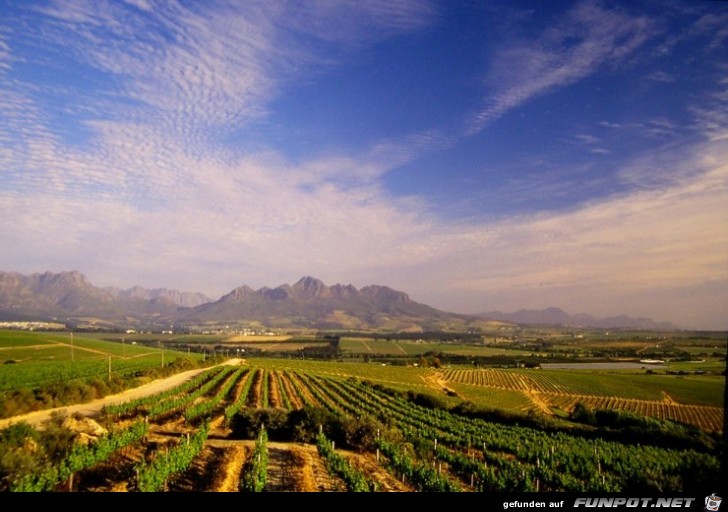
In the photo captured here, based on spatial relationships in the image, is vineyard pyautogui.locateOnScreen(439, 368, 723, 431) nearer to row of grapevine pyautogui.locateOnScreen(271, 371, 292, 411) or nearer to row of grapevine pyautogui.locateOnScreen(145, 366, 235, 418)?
row of grapevine pyautogui.locateOnScreen(271, 371, 292, 411)

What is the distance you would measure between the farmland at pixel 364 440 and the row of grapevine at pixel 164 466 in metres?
0.03

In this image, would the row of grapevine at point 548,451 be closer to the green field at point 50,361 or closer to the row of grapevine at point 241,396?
the row of grapevine at point 241,396

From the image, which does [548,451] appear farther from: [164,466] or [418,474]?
[164,466]

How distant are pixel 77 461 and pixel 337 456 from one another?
4900mm

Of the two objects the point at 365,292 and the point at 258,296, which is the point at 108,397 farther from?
the point at 365,292

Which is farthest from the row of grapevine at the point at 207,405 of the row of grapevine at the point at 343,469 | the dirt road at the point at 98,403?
the row of grapevine at the point at 343,469

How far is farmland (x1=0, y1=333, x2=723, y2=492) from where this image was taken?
7652mm

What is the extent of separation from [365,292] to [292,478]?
10978cm

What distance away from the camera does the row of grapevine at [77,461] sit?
5048 millimetres

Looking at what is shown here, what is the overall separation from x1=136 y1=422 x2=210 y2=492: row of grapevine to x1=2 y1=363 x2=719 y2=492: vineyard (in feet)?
0.10

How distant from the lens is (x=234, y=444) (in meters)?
11.1

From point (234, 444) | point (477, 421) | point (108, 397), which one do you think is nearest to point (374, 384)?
point (477, 421)

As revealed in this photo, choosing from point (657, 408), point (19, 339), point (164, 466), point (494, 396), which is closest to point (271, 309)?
point (19, 339)

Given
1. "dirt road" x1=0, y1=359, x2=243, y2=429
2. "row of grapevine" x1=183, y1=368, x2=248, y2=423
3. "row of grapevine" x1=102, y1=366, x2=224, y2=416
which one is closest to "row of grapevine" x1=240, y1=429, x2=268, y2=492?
"dirt road" x1=0, y1=359, x2=243, y2=429
